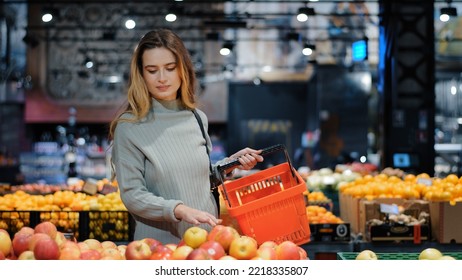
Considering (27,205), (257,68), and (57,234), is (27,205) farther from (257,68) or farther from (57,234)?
(257,68)

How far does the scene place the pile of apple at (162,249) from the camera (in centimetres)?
273

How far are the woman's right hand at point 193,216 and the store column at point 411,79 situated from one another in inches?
432

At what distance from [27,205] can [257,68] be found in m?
20.8

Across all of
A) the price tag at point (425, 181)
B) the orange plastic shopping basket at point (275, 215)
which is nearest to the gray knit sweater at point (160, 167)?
the orange plastic shopping basket at point (275, 215)

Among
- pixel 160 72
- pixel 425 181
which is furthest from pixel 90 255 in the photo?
pixel 425 181

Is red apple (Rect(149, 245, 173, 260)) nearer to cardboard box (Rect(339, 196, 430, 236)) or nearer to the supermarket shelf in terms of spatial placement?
the supermarket shelf

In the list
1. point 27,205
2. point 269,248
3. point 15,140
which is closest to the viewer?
point 269,248

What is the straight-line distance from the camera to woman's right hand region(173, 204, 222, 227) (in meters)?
3.24

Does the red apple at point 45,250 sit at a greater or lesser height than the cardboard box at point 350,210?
greater

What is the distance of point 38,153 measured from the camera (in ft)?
71.9

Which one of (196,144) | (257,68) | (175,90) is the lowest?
(196,144)

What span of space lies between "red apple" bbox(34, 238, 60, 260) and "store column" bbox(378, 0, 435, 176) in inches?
460

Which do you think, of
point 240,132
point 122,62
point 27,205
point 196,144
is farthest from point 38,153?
point 196,144

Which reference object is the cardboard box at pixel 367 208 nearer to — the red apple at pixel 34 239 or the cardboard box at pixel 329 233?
→ the cardboard box at pixel 329 233
